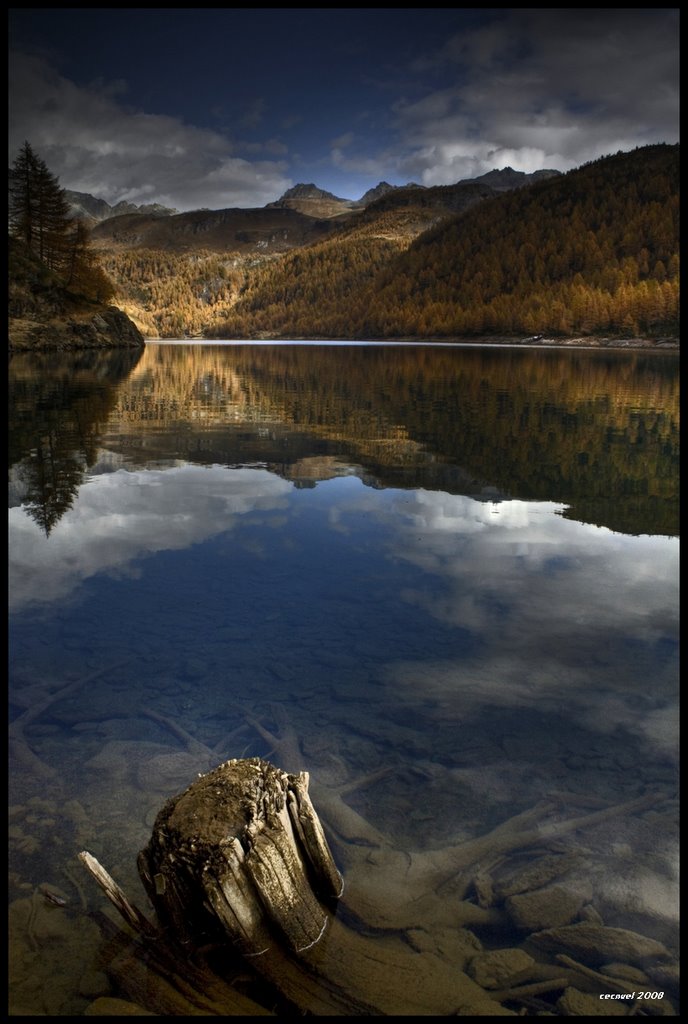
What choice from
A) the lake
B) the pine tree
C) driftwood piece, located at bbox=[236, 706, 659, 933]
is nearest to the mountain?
the pine tree

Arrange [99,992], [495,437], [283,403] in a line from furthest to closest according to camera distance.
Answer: [283,403] → [495,437] → [99,992]

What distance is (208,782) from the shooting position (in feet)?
14.5

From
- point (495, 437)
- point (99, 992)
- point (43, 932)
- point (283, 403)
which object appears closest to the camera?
point (99, 992)

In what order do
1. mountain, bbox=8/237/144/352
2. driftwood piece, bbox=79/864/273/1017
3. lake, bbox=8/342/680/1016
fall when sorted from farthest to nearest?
mountain, bbox=8/237/144/352 → lake, bbox=8/342/680/1016 → driftwood piece, bbox=79/864/273/1017

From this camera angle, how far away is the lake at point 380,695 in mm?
4555

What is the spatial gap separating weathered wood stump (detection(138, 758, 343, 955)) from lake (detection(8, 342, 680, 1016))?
38 centimetres

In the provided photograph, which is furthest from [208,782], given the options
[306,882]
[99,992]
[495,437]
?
[495,437]

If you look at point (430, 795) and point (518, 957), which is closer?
point (518, 957)

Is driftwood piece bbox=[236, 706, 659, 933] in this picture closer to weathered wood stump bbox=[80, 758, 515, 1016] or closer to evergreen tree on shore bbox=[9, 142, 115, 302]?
weathered wood stump bbox=[80, 758, 515, 1016]

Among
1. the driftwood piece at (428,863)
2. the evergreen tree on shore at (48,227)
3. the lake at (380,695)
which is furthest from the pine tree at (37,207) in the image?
the driftwood piece at (428,863)

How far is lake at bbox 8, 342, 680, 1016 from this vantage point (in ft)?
14.9

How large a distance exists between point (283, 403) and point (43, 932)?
112 feet

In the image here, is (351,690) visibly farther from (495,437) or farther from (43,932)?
(495,437)

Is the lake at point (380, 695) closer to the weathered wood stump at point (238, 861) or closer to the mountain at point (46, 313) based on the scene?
the weathered wood stump at point (238, 861)
